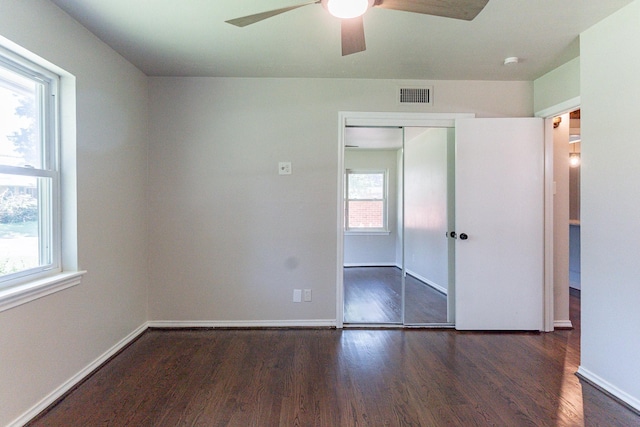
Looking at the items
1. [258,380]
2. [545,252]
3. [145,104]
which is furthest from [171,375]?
[545,252]

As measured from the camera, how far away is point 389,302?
3.80 metres

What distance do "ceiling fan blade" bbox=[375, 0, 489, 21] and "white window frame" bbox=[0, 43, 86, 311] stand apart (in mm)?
2014

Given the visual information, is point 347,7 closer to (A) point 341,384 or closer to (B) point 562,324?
(A) point 341,384

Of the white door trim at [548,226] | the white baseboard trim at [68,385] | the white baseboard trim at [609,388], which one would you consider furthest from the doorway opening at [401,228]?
the white baseboard trim at [68,385]

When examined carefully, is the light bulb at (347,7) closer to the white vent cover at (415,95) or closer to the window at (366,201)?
the white vent cover at (415,95)

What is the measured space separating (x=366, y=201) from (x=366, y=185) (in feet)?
0.94

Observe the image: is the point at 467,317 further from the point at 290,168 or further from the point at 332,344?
the point at 290,168

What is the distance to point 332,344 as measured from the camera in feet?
9.11

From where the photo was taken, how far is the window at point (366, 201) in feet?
18.7

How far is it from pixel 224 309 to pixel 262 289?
411 millimetres

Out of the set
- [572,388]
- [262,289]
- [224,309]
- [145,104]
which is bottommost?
[572,388]

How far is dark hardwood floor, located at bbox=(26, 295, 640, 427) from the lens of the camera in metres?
1.83

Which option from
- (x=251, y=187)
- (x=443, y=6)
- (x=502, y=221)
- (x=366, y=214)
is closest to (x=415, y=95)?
(x=502, y=221)

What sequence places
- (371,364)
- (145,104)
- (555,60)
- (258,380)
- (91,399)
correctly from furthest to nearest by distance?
(145,104) < (555,60) < (371,364) < (258,380) < (91,399)
